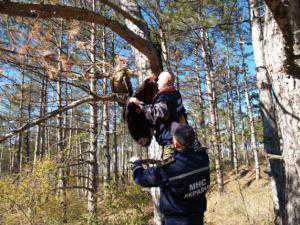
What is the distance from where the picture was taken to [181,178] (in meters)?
2.66

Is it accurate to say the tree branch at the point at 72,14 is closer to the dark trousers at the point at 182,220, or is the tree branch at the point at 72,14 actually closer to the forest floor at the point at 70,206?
the dark trousers at the point at 182,220

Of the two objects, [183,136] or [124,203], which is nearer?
[183,136]

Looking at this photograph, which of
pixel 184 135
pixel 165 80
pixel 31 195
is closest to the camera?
pixel 184 135

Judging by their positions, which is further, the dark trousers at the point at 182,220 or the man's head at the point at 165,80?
the man's head at the point at 165,80

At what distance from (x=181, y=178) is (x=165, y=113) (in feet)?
1.84

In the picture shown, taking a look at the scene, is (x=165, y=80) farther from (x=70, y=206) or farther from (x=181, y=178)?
(x=70, y=206)

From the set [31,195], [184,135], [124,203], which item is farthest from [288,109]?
[124,203]

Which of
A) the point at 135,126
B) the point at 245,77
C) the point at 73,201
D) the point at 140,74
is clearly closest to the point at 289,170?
the point at 135,126

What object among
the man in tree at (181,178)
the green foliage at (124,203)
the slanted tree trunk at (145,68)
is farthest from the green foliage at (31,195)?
the man in tree at (181,178)

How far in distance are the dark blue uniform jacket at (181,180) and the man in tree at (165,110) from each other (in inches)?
8.6

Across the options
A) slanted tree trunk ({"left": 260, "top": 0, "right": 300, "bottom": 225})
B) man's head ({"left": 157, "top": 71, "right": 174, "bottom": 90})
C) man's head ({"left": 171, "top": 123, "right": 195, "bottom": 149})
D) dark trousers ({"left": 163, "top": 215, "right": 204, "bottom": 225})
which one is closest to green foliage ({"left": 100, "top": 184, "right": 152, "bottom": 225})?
dark trousers ({"left": 163, "top": 215, "right": 204, "bottom": 225})

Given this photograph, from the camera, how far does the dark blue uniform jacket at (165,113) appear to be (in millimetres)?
2787

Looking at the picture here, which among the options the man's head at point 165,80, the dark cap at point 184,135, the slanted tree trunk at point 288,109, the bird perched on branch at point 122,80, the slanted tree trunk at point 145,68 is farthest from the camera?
the slanted tree trunk at point 145,68

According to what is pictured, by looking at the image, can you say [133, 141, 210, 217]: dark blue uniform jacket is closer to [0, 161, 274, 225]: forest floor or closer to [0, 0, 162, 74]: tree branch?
[0, 0, 162, 74]: tree branch
